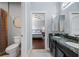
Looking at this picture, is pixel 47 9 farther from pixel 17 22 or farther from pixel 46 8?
pixel 17 22

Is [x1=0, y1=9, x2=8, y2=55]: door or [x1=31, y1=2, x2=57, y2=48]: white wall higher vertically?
[x1=31, y1=2, x2=57, y2=48]: white wall

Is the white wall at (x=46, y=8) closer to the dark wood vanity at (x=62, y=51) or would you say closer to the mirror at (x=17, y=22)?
the mirror at (x=17, y=22)

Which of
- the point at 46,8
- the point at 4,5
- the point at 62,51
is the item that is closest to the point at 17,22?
the point at 4,5

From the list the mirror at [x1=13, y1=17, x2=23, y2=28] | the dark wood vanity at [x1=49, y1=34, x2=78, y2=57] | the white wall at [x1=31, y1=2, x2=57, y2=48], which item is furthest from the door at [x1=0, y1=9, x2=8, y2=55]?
the dark wood vanity at [x1=49, y1=34, x2=78, y2=57]

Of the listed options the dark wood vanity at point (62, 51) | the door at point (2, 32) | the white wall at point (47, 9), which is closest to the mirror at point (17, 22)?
the door at point (2, 32)

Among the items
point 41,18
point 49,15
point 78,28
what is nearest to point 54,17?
point 49,15

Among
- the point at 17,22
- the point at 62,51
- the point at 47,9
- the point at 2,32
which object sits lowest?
the point at 62,51

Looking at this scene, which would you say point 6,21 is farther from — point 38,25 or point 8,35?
point 38,25

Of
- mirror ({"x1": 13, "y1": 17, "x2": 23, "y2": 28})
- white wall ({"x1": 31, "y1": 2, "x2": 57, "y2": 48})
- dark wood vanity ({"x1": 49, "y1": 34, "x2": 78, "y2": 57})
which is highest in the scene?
white wall ({"x1": 31, "y1": 2, "x2": 57, "y2": 48})

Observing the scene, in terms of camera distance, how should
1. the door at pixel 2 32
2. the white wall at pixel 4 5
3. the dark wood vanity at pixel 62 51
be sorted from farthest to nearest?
the white wall at pixel 4 5, the door at pixel 2 32, the dark wood vanity at pixel 62 51

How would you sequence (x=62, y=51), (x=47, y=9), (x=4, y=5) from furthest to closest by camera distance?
(x=47, y=9) < (x=4, y=5) < (x=62, y=51)

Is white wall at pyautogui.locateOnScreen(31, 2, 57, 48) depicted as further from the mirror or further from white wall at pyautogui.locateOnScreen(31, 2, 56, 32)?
the mirror

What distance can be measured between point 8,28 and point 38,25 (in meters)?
5.14

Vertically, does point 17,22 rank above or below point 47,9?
below
